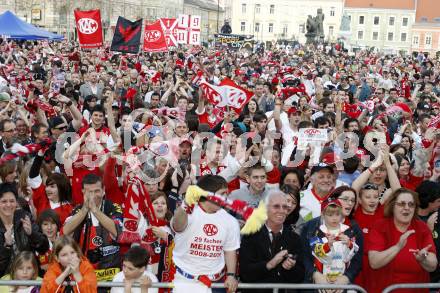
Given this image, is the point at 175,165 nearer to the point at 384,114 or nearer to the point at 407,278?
the point at 407,278

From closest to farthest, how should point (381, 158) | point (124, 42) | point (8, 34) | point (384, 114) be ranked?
point (381, 158) → point (384, 114) → point (124, 42) → point (8, 34)

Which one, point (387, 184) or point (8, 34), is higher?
point (8, 34)

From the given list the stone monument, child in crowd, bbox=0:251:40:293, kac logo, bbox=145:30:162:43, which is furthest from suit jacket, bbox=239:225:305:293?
the stone monument

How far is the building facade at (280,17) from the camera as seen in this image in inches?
4953

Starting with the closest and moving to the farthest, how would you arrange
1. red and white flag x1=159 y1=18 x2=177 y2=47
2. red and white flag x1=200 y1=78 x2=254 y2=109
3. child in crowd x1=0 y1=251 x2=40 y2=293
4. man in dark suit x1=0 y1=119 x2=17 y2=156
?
child in crowd x1=0 y1=251 x2=40 y2=293 → man in dark suit x1=0 y1=119 x2=17 y2=156 → red and white flag x1=200 y1=78 x2=254 y2=109 → red and white flag x1=159 y1=18 x2=177 y2=47

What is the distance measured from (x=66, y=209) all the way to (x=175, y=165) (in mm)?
1495

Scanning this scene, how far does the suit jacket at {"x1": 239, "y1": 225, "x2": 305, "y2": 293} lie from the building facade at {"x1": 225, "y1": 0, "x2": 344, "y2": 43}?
391 ft

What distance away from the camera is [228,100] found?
11406 mm

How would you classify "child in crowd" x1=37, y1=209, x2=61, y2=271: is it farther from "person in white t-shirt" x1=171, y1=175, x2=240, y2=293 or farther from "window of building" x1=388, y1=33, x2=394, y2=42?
"window of building" x1=388, y1=33, x2=394, y2=42

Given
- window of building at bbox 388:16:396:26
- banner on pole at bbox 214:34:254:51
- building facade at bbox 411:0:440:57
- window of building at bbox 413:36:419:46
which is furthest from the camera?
window of building at bbox 388:16:396:26

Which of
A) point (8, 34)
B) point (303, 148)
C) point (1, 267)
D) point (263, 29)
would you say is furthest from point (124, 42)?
point (263, 29)

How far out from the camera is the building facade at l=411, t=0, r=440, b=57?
112250 millimetres

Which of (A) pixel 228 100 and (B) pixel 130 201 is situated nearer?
(B) pixel 130 201

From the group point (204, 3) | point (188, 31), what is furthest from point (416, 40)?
point (188, 31)
